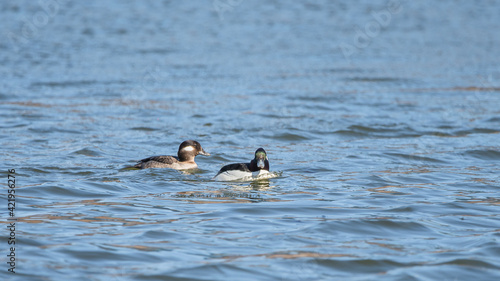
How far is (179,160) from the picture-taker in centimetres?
1316

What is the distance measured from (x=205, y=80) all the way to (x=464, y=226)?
15.6 meters

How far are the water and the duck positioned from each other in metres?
0.22

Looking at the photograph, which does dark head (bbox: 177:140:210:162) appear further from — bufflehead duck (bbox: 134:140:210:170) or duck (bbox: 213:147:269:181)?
duck (bbox: 213:147:269:181)

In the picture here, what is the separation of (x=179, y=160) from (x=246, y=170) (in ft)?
Answer: 5.64

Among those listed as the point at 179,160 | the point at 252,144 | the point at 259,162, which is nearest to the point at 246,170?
the point at 259,162

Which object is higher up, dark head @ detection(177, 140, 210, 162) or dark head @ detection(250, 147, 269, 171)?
dark head @ detection(177, 140, 210, 162)

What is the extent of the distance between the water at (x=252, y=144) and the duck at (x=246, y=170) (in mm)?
217

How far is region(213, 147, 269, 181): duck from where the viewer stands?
38.8ft

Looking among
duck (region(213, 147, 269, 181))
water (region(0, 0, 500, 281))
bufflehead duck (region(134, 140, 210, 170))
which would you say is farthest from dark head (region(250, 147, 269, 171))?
bufflehead duck (region(134, 140, 210, 170))

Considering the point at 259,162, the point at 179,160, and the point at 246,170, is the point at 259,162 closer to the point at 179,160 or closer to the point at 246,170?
the point at 246,170

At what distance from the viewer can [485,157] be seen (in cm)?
1437

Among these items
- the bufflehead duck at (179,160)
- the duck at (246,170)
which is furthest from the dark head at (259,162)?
the bufflehead duck at (179,160)

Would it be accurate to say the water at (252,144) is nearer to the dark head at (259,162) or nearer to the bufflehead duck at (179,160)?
the bufflehead duck at (179,160)

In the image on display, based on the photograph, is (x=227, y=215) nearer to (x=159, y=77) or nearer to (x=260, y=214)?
(x=260, y=214)
